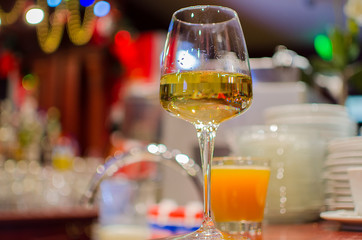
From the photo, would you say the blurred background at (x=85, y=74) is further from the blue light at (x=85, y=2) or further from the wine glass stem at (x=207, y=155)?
the wine glass stem at (x=207, y=155)

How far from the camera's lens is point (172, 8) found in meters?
6.61

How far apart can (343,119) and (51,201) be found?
2624 millimetres

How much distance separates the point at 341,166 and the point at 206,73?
470 millimetres

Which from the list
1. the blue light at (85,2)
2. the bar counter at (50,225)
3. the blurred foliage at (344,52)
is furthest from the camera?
the blue light at (85,2)

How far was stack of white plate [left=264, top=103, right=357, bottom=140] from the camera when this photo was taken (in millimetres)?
1218

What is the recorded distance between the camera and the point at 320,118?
122 cm

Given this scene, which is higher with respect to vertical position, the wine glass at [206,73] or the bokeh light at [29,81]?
the bokeh light at [29,81]

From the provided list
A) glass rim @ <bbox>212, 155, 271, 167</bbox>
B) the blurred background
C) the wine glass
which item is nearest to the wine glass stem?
the wine glass

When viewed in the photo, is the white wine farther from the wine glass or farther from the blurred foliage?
the blurred foliage

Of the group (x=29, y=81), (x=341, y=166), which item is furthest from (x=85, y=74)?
(x=341, y=166)

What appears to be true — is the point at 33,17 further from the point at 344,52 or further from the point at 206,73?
the point at 206,73

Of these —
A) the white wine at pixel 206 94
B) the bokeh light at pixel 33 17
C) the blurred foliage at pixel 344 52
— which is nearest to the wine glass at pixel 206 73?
the white wine at pixel 206 94

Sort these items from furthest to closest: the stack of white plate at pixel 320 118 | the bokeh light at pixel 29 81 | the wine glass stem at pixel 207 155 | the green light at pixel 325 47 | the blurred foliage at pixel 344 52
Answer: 1. the bokeh light at pixel 29 81
2. the green light at pixel 325 47
3. the blurred foliage at pixel 344 52
4. the stack of white plate at pixel 320 118
5. the wine glass stem at pixel 207 155

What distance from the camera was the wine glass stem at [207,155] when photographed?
2.19ft
